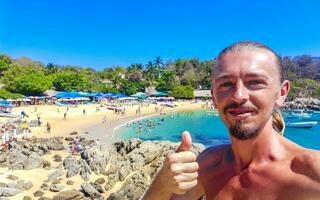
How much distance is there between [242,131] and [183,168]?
14.6 inches

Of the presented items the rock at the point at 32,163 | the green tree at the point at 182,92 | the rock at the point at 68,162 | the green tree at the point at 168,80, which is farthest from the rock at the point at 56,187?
the green tree at the point at 168,80

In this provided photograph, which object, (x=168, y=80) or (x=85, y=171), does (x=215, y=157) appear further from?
(x=168, y=80)

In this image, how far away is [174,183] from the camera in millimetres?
1812

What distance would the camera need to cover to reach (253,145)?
1.98 metres

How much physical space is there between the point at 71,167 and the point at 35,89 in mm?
47631

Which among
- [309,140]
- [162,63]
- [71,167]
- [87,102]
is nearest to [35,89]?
[87,102]

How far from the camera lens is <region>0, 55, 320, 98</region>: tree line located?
195ft

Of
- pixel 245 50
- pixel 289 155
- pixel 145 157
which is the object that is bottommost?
pixel 145 157

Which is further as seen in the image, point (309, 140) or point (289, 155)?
point (309, 140)

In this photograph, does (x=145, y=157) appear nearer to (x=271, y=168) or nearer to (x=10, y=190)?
(x=10, y=190)

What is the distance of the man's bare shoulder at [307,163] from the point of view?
1.74 meters

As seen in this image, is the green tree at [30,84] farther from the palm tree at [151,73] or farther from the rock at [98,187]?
the rock at [98,187]

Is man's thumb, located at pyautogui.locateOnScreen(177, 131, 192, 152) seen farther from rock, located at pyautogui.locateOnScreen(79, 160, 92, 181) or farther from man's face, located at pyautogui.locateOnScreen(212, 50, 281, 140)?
rock, located at pyautogui.locateOnScreen(79, 160, 92, 181)

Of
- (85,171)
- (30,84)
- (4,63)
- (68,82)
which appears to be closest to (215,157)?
(85,171)
